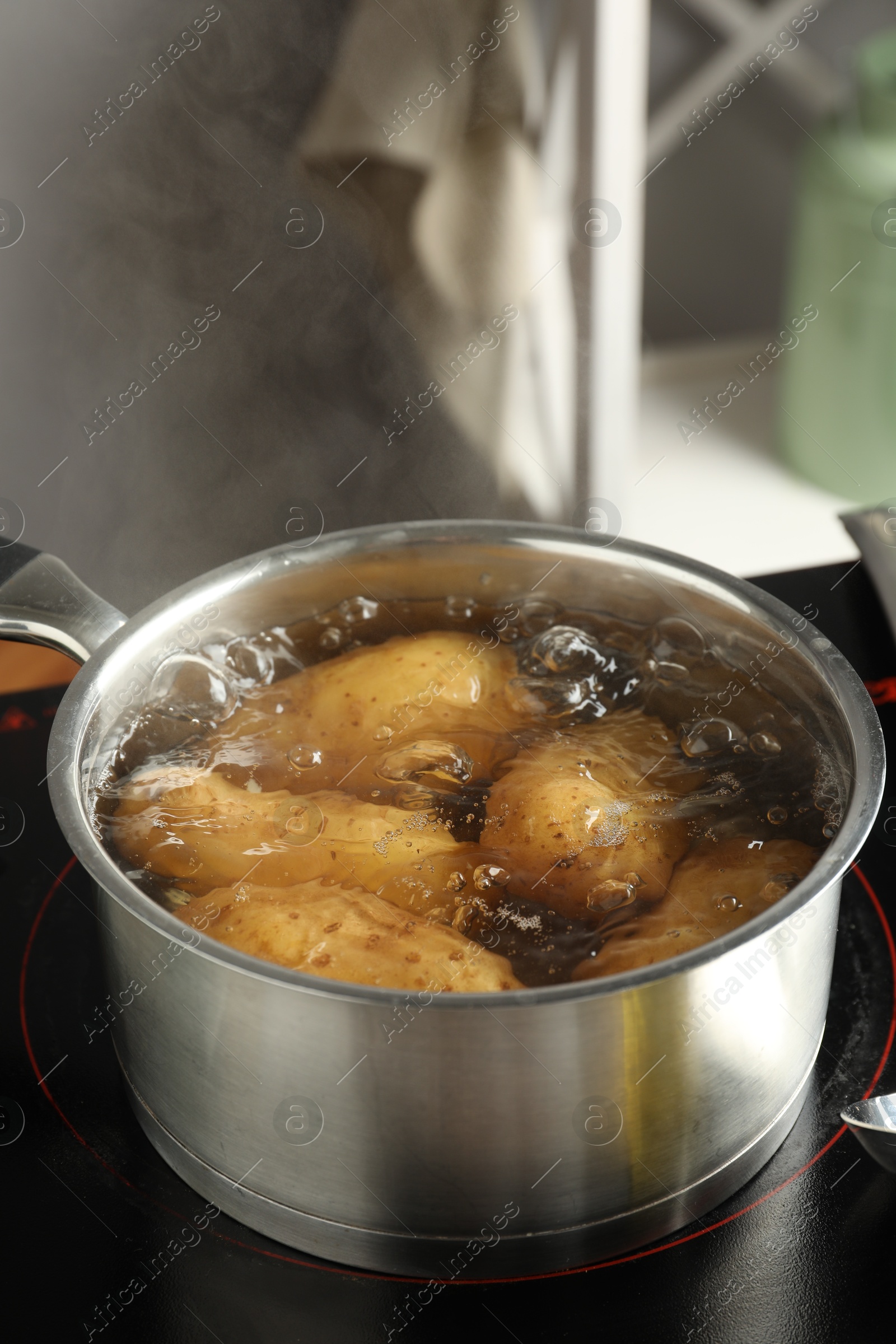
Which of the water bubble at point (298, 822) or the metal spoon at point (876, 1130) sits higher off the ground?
the water bubble at point (298, 822)

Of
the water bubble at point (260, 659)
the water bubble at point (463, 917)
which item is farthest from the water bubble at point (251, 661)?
the water bubble at point (463, 917)

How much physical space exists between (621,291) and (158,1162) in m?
0.91

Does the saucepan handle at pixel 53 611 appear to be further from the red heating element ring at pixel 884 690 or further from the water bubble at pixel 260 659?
the red heating element ring at pixel 884 690

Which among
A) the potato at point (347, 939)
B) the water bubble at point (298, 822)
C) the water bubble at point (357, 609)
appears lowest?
the potato at point (347, 939)

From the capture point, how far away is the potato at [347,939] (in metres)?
0.47

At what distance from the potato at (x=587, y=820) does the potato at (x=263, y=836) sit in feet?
0.10

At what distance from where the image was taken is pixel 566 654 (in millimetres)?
696

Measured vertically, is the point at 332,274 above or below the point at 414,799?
above

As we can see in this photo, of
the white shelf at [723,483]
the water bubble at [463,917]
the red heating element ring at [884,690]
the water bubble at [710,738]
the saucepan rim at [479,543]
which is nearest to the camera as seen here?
the saucepan rim at [479,543]

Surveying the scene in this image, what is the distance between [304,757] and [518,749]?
12 cm

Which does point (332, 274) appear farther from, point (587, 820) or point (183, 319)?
point (587, 820)

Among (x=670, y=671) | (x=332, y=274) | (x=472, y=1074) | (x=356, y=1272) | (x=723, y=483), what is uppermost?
(x=332, y=274)

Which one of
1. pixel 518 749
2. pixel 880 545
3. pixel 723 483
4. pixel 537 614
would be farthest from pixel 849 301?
pixel 518 749

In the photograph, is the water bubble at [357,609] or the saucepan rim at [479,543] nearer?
the saucepan rim at [479,543]
